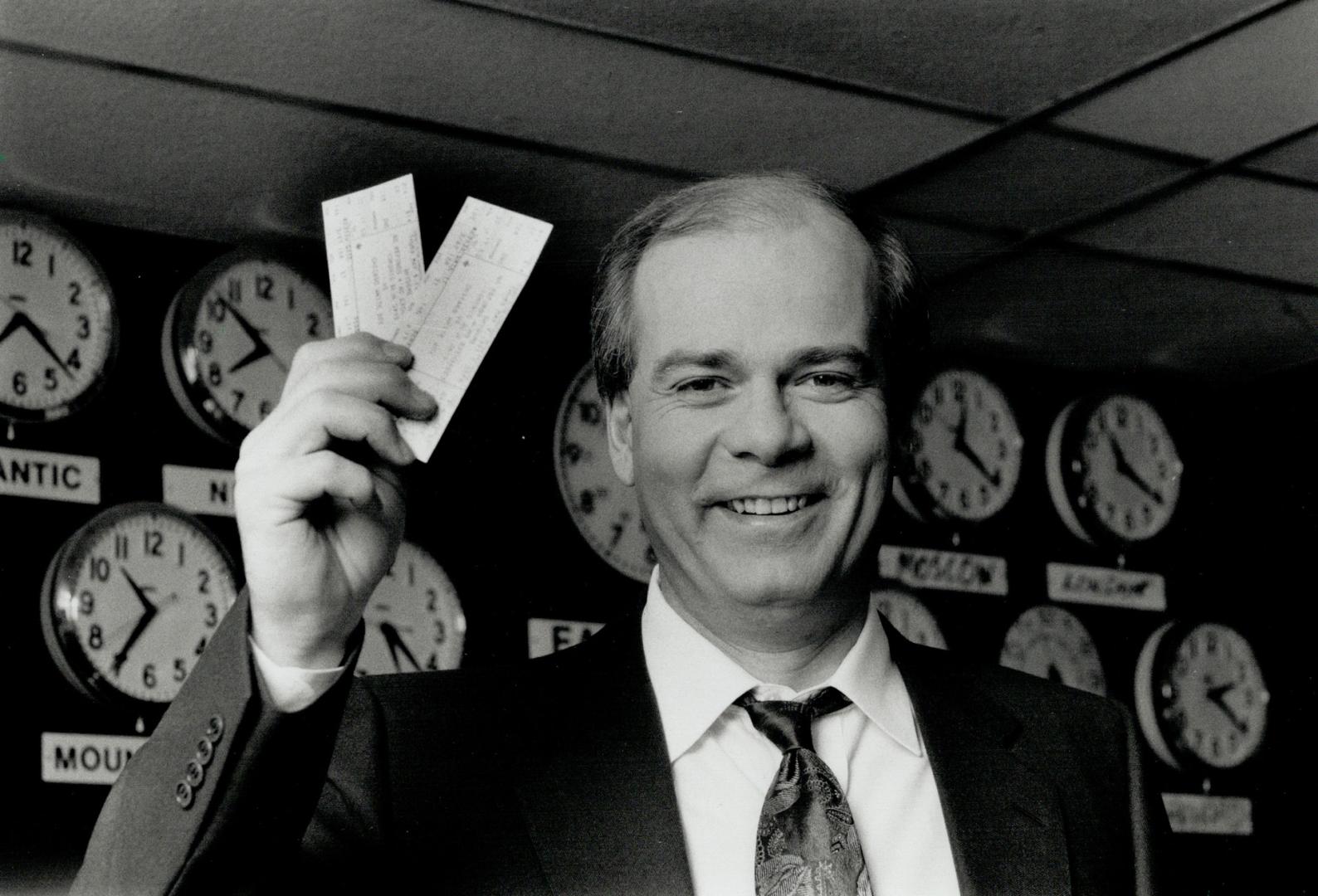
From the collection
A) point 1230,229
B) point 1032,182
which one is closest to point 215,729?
point 1032,182

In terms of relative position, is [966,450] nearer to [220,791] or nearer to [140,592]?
[140,592]

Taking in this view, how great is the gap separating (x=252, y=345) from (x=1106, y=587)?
3227mm

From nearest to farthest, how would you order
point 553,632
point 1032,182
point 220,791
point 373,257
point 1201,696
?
1. point 220,791
2. point 373,257
3. point 1032,182
4. point 553,632
5. point 1201,696

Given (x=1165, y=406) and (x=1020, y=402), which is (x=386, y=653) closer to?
(x=1020, y=402)

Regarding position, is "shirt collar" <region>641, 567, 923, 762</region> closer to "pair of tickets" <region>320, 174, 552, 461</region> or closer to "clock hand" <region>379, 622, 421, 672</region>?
"pair of tickets" <region>320, 174, 552, 461</region>

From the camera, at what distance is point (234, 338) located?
442 cm

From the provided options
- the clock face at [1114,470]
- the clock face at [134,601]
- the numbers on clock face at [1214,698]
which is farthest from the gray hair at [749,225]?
the numbers on clock face at [1214,698]

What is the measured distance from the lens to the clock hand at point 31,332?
4125mm

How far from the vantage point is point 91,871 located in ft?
4.61

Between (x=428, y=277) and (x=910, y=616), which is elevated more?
(x=428, y=277)

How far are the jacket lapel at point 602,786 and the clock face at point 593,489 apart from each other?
10.2 ft

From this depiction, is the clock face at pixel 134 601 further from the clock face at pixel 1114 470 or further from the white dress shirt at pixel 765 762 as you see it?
the clock face at pixel 1114 470

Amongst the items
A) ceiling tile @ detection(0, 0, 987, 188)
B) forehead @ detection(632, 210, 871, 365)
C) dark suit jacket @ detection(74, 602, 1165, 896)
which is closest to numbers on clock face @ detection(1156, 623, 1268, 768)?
ceiling tile @ detection(0, 0, 987, 188)

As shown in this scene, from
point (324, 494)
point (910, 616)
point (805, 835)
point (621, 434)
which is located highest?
point (621, 434)
